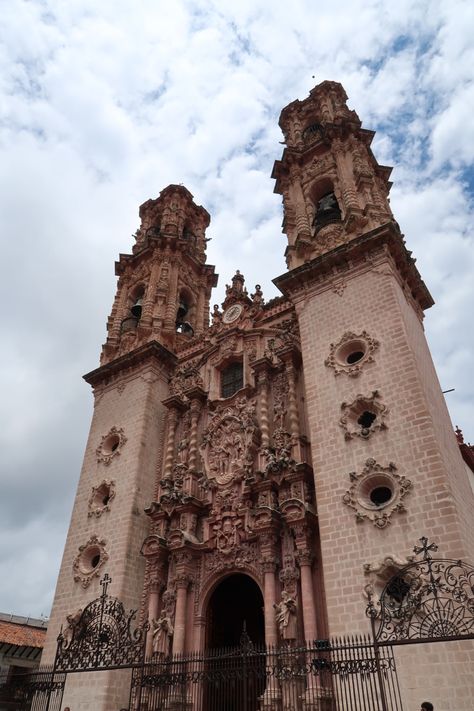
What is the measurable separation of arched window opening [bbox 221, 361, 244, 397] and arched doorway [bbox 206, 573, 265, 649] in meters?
6.02

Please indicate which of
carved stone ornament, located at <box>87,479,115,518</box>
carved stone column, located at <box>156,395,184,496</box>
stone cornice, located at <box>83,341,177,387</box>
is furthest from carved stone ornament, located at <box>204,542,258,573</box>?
stone cornice, located at <box>83,341,177,387</box>

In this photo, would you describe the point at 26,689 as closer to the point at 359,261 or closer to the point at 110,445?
the point at 110,445

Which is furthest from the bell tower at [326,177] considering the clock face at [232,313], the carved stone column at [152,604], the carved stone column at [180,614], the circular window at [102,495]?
the carved stone column at [152,604]

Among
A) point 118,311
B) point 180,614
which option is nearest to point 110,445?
point 180,614

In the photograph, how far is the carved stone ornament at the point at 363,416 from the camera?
13414 millimetres

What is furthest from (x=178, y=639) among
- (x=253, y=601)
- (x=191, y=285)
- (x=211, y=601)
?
(x=191, y=285)

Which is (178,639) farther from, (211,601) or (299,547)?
(299,547)

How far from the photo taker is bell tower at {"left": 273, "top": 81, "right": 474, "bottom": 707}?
11.6 meters

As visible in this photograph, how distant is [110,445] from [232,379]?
5.01m

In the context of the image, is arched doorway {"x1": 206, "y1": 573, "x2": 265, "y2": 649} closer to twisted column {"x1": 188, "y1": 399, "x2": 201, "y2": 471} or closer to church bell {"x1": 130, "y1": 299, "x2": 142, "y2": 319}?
twisted column {"x1": 188, "y1": 399, "x2": 201, "y2": 471}

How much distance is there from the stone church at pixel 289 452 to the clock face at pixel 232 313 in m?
0.18

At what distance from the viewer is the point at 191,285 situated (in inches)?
1040

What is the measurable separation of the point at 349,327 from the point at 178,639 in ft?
31.2

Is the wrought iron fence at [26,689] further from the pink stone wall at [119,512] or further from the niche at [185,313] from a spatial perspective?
the niche at [185,313]
